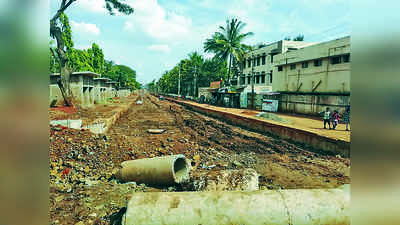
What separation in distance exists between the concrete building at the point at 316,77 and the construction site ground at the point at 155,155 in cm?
1005

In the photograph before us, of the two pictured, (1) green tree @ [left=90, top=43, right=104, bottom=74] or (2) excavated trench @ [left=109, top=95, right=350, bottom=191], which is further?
(1) green tree @ [left=90, top=43, right=104, bottom=74]

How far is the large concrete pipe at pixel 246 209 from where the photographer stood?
312cm

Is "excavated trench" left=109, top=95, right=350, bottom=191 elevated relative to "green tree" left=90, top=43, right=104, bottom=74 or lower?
lower

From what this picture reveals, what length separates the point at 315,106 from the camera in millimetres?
20328

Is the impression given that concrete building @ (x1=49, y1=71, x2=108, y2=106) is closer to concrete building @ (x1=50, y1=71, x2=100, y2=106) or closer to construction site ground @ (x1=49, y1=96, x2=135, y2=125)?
concrete building @ (x1=50, y1=71, x2=100, y2=106)

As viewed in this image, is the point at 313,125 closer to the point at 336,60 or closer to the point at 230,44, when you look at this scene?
the point at 336,60

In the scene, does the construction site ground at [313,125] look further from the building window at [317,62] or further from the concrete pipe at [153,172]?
the concrete pipe at [153,172]

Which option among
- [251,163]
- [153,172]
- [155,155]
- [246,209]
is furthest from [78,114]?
[246,209]

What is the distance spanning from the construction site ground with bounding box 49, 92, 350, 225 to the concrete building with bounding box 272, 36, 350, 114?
10.0 metres

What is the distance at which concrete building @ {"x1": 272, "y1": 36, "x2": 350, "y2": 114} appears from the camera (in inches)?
745

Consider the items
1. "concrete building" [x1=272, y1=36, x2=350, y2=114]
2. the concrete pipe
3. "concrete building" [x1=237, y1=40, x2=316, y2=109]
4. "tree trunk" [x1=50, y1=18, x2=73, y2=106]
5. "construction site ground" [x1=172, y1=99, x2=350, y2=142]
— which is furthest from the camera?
"concrete building" [x1=237, y1=40, x2=316, y2=109]

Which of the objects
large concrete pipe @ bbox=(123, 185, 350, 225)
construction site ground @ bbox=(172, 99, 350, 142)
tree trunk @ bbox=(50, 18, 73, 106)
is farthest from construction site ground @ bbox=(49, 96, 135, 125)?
construction site ground @ bbox=(172, 99, 350, 142)
